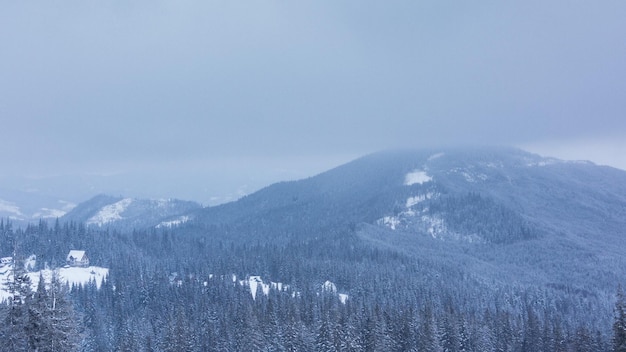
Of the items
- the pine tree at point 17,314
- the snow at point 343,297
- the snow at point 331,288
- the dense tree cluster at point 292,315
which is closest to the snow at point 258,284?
the dense tree cluster at point 292,315

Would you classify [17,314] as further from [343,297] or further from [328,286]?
[328,286]

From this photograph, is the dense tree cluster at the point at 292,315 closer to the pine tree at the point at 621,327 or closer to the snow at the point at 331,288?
the pine tree at the point at 621,327

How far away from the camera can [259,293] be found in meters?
154

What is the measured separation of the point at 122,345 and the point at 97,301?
218 ft

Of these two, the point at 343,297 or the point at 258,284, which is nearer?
the point at 343,297

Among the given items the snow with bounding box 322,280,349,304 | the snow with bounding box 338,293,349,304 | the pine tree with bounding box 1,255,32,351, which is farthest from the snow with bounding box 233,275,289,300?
the pine tree with bounding box 1,255,32,351

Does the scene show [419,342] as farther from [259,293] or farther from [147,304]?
[147,304]

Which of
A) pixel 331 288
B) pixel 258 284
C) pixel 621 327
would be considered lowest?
pixel 331 288

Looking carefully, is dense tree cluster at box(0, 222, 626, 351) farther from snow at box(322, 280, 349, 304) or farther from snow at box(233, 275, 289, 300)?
snow at box(233, 275, 289, 300)

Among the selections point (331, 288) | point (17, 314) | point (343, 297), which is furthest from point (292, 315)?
point (17, 314)

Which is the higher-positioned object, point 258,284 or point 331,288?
point 258,284

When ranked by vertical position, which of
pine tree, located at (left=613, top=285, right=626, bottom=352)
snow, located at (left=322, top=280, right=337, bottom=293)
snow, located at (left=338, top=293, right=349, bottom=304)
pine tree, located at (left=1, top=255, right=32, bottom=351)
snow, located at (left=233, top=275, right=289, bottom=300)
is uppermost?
pine tree, located at (left=1, top=255, right=32, bottom=351)

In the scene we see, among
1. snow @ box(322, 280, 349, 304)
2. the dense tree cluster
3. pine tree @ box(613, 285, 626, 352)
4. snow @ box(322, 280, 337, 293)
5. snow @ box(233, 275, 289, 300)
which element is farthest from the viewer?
snow @ box(233, 275, 289, 300)

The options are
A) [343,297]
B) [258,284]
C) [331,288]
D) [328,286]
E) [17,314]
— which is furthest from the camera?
[328,286]
